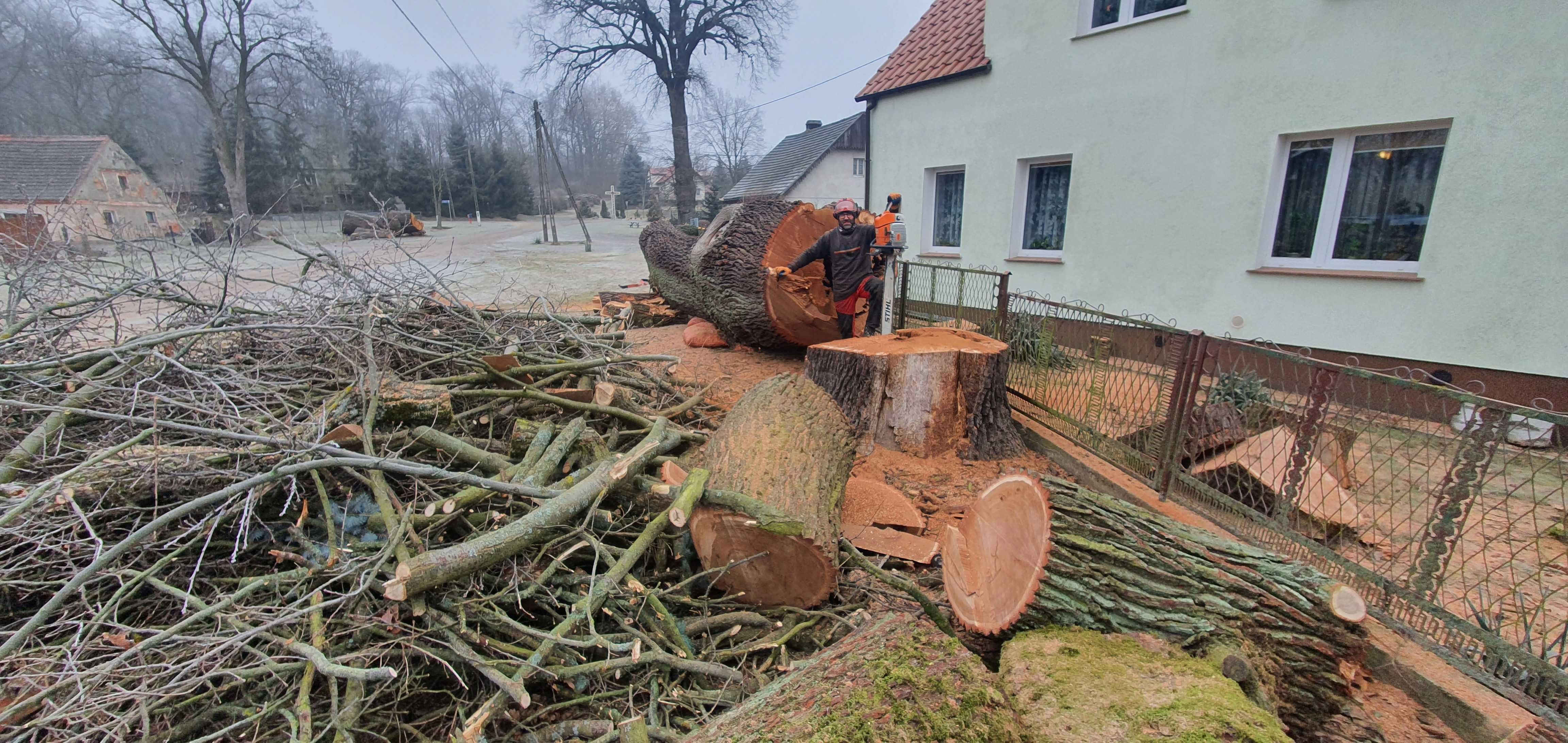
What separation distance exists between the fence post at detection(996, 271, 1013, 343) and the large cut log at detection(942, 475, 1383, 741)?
2777 mm

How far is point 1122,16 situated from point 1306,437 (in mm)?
5690

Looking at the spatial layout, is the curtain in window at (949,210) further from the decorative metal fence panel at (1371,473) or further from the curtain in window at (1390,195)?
the decorative metal fence panel at (1371,473)

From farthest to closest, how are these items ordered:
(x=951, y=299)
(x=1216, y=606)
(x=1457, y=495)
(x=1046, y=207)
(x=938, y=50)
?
(x=938, y=50)
(x=1046, y=207)
(x=951, y=299)
(x=1457, y=495)
(x=1216, y=606)

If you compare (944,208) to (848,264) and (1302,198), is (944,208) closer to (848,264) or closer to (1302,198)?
(848,264)

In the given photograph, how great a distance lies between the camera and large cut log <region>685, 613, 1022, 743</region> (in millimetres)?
1445

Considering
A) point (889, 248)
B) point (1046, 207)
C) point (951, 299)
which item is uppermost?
point (1046, 207)

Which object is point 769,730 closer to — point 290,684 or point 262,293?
point 290,684

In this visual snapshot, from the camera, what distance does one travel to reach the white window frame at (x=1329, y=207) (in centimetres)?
492

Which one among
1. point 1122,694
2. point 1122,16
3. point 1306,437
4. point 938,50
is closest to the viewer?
point 1122,694

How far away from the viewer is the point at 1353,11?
191 inches

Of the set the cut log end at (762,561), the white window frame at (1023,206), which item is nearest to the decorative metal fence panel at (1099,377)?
the cut log end at (762,561)

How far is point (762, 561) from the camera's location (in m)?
2.37

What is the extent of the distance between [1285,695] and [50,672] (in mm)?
3481

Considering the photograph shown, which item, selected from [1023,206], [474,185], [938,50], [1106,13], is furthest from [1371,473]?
[474,185]
